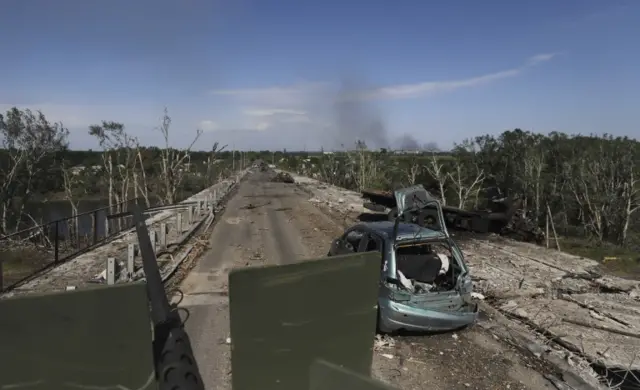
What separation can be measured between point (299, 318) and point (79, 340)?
4.63 ft

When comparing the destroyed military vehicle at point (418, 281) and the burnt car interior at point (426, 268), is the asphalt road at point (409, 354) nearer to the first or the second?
the destroyed military vehicle at point (418, 281)

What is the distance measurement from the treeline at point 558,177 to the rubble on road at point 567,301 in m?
23.9

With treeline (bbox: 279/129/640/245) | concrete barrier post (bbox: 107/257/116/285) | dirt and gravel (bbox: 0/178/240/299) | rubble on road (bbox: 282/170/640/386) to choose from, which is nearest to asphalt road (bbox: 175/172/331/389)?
dirt and gravel (bbox: 0/178/240/299)

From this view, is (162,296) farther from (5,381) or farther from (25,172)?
(25,172)

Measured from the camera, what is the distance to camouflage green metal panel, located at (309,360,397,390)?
1785mm

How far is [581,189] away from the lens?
4684 centimetres

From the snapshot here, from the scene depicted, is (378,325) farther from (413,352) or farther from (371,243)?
(371,243)

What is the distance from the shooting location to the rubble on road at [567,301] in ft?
24.5

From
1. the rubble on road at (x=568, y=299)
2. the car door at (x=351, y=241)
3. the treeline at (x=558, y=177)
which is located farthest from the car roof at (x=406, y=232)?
the treeline at (x=558, y=177)

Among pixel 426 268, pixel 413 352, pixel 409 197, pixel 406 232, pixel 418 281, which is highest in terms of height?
pixel 409 197

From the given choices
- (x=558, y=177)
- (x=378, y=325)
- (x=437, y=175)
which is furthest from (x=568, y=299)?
(x=558, y=177)

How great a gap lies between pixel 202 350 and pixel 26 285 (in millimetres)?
4805

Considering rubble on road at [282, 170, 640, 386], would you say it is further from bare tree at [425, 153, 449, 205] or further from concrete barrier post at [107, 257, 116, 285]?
bare tree at [425, 153, 449, 205]

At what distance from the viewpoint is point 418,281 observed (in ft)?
25.6
